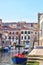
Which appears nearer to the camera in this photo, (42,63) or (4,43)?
(42,63)

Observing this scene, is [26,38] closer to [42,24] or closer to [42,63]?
[42,24]

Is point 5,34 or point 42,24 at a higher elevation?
point 42,24

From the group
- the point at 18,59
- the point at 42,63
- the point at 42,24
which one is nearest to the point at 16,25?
the point at 42,24

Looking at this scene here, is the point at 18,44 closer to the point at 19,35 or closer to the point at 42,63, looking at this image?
the point at 19,35

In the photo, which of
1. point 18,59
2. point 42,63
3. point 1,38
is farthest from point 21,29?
point 42,63

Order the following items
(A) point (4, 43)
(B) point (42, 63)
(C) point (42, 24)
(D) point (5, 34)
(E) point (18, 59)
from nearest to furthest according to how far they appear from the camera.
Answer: (B) point (42, 63)
(E) point (18, 59)
(C) point (42, 24)
(A) point (4, 43)
(D) point (5, 34)

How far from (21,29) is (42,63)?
4724cm

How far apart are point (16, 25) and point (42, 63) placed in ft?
166

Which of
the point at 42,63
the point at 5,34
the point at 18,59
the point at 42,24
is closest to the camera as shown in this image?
the point at 42,63

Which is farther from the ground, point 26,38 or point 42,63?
point 42,63

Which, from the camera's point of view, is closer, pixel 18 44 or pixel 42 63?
pixel 42 63

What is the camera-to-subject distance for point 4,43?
46.1 m

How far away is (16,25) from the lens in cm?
5225

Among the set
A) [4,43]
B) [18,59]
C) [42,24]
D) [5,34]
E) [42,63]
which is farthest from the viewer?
[5,34]
